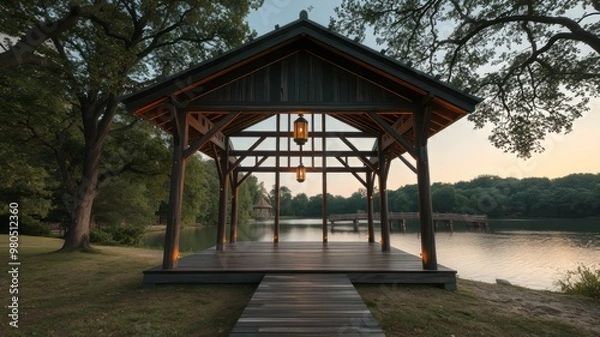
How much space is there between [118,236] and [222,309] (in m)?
17.8

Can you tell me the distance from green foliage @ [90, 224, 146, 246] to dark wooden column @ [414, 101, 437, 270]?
18.4 m

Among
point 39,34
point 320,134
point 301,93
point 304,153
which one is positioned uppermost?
point 39,34

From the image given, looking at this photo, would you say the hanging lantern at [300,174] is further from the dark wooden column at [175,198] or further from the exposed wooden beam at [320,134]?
the dark wooden column at [175,198]

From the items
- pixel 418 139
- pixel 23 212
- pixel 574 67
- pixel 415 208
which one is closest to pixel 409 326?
pixel 418 139

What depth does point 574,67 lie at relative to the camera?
932 centimetres

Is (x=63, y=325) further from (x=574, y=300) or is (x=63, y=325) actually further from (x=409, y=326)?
(x=574, y=300)

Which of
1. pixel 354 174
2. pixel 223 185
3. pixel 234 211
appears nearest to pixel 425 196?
pixel 354 174

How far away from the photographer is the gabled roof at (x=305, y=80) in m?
6.01

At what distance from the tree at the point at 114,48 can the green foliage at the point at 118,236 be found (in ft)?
18.2

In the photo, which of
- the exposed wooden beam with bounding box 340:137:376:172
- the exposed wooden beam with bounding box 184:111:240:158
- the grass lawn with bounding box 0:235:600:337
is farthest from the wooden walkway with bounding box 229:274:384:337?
the exposed wooden beam with bounding box 340:137:376:172

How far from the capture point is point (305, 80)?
6.57 metres

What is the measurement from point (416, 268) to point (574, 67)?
9.01m

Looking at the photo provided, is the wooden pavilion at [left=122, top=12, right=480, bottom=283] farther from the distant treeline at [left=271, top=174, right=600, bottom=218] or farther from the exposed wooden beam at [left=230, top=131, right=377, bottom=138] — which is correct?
the distant treeline at [left=271, top=174, right=600, bottom=218]

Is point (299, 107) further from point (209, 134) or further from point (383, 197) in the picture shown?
point (383, 197)
